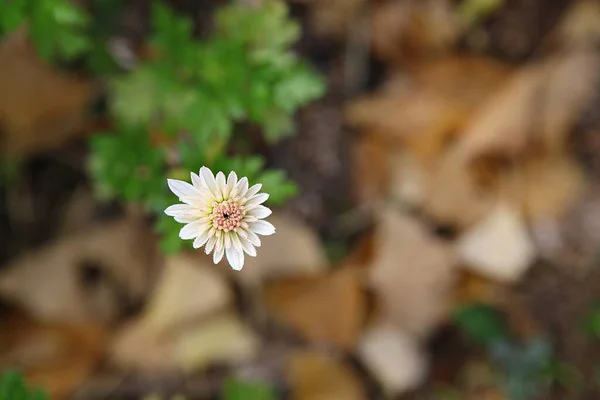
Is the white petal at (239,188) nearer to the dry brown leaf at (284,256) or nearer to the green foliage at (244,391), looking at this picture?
the green foliage at (244,391)

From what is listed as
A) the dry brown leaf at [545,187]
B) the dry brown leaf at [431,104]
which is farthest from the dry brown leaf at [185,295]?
the dry brown leaf at [545,187]

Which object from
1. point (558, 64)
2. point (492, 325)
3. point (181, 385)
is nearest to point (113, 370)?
point (181, 385)

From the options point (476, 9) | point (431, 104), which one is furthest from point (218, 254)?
point (476, 9)

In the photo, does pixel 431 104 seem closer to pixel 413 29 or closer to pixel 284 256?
pixel 413 29

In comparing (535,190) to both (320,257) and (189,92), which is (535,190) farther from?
(189,92)

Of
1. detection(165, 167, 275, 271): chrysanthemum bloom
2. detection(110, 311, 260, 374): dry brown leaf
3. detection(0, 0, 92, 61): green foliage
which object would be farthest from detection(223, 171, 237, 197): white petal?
detection(110, 311, 260, 374): dry brown leaf

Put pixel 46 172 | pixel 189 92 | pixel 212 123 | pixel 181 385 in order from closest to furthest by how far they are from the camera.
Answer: pixel 212 123
pixel 189 92
pixel 181 385
pixel 46 172

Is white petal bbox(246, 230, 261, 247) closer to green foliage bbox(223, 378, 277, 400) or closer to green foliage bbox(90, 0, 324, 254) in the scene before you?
green foliage bbox(90, 0, 324, 254)
